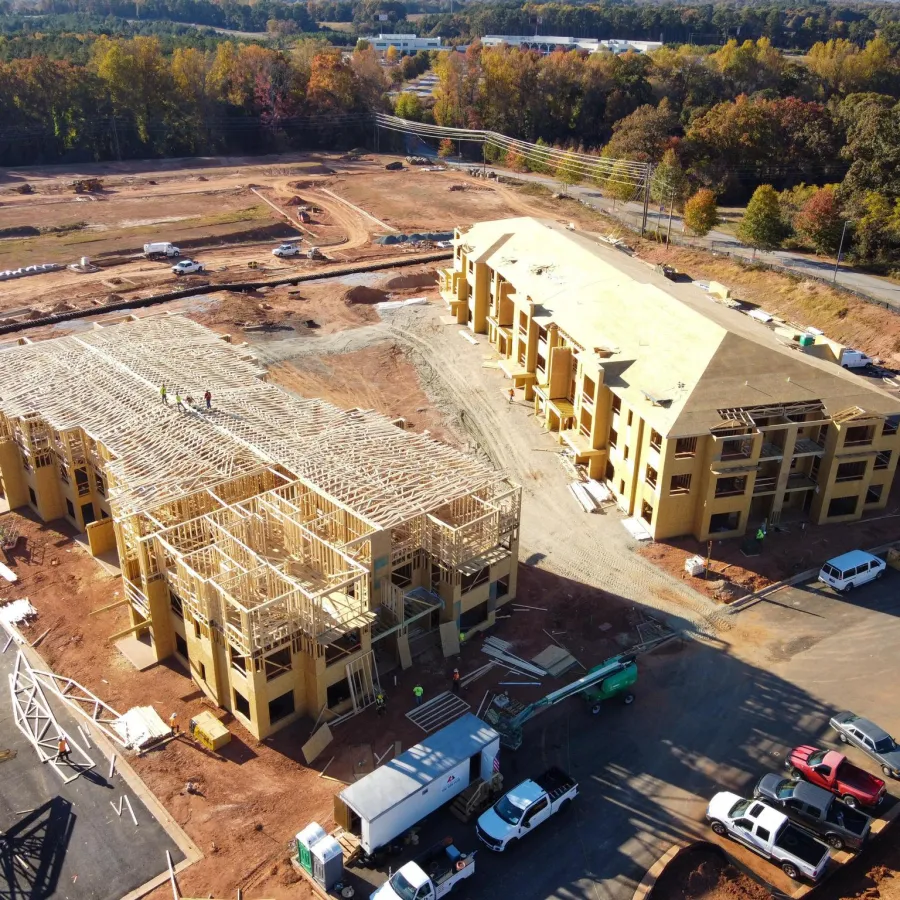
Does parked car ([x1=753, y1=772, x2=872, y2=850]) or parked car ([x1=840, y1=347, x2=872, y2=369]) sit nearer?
parked car ([x1=753, y1=772, x2=872, y2=850])

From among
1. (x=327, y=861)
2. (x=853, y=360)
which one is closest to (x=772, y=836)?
(x=327, y=861)

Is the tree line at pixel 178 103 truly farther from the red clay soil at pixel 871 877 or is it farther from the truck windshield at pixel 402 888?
the red clay soil at pixel 871 877

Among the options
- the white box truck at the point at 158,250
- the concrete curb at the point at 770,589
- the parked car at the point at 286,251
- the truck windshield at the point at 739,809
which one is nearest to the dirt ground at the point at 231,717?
the concrete curb at the point at 770,589

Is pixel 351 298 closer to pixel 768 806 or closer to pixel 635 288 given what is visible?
pixel 635 288

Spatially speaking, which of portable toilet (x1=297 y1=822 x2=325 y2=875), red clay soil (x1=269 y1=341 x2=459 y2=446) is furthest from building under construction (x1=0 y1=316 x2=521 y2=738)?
red clay soil (x1=269 y1=341 x2=459 y2=446)

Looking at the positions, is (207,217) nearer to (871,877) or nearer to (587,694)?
(587,694)

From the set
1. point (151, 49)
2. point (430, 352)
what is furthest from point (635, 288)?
point (151, 49)

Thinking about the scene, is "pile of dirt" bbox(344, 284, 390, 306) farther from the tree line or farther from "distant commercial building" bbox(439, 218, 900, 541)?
the tree line
